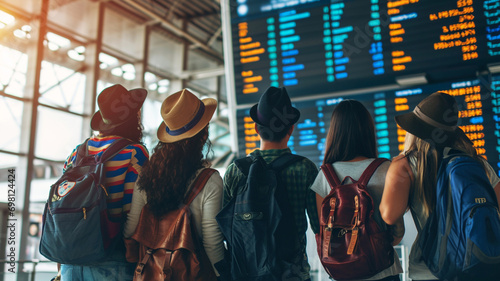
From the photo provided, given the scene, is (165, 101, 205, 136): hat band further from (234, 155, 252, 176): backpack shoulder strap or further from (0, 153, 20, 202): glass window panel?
(0, 153, 20, 202): glass window panel

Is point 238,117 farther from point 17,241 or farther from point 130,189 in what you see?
point 17,241

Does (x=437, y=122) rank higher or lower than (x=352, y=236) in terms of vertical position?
higher

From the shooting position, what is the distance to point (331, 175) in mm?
2283

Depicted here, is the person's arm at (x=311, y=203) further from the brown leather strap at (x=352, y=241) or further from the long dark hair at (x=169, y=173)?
the long dark hair at (x=169, y=173)

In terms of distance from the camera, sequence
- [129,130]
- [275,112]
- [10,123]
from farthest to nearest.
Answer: [10,123] < [129,130] < [275,112]

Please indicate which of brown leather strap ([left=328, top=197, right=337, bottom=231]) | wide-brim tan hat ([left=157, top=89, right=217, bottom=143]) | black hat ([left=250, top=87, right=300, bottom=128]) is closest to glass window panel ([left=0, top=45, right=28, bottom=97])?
wide-brim tan hat ([left=157, top=89, right=217, bottom=143])

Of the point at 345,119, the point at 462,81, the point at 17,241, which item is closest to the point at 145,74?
the point at 17,241

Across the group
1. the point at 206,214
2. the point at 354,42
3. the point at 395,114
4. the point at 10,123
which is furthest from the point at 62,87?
the point at 206,214

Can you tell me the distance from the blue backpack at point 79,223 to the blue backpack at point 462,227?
149 centimetres

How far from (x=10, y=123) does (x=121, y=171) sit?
8.76 meters

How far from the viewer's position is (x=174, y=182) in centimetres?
238

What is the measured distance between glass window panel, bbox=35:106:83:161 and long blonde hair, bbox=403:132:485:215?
9.83 meters

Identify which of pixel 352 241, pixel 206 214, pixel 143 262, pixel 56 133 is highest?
pixel 56 133

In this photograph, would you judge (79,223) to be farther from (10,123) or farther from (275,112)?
(10,123)
